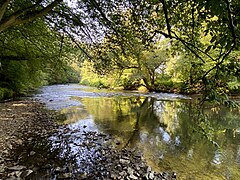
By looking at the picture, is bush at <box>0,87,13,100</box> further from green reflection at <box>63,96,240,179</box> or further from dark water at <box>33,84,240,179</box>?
green reflection at <box>63,96,240,179</box>

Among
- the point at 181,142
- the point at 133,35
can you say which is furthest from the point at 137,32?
the point at 181,142

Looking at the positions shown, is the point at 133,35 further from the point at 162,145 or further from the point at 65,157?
the point at 162,145

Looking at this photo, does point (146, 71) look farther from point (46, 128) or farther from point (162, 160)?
point (162, 160)

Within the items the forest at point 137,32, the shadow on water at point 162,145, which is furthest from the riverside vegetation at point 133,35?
the shadow on water at point 162,145

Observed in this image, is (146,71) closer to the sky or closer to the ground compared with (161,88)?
closer to the sky

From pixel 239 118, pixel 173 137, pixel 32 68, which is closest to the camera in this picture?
pixel 173 137

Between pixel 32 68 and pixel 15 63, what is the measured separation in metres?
2.10

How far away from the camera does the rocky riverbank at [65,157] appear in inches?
186

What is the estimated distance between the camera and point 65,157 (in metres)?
5.69

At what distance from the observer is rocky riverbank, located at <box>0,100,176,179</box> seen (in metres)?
4.71

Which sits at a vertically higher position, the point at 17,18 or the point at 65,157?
the point at 17,18

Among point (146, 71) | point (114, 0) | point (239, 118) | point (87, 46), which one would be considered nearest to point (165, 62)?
point (146, 71)

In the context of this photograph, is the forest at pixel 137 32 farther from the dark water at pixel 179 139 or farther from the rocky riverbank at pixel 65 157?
the rocky riverbank at pixel 65 157

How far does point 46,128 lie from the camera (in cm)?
887
